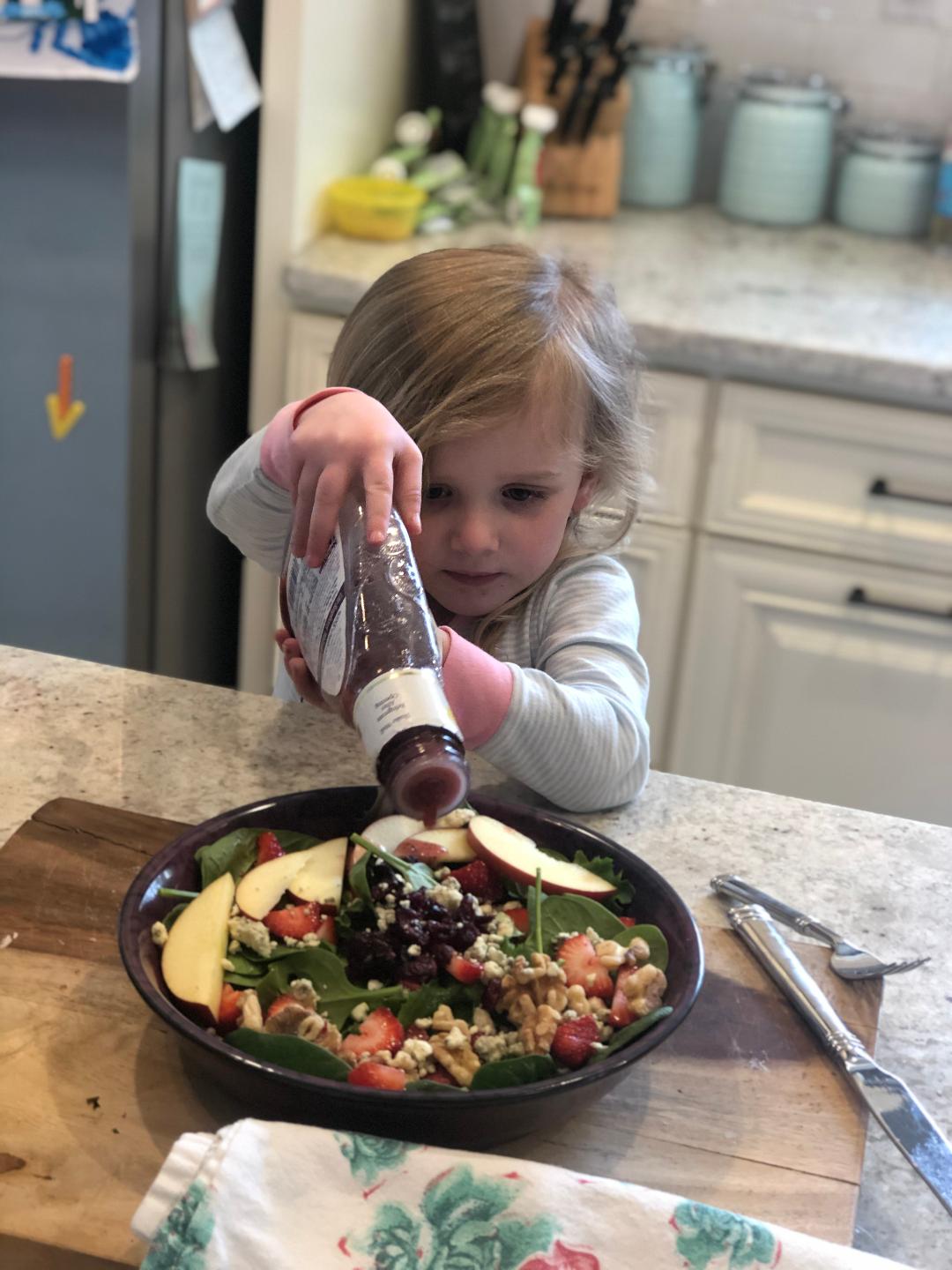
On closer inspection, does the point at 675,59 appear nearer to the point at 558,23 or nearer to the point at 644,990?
the point at 558,23

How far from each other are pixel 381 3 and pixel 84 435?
82cm

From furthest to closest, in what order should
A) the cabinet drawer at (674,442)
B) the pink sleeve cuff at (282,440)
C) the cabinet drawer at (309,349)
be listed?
the cabinet drawer at (309,349) → the cabinet drawer at (674,442) → the pink sleeve cuff at (282,440)

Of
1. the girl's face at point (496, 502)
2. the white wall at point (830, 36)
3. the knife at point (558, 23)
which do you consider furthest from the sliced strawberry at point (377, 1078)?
the white wall at point (830, 36)

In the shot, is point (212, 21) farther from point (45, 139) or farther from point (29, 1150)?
point (29, 1150)

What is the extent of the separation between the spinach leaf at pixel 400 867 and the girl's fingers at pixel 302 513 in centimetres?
17

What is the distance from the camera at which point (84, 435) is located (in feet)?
6.47

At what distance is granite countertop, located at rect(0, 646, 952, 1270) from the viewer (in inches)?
35.5

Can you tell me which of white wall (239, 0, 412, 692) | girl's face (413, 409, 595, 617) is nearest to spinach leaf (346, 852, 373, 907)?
girl's face (413, 409, 595, 617)

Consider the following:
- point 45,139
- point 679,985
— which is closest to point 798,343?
point 45,139

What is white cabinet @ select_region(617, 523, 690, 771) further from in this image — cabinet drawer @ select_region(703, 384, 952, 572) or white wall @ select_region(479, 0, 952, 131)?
white wall @ select_region(479, 0, 952, 131)

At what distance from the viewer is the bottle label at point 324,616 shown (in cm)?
77

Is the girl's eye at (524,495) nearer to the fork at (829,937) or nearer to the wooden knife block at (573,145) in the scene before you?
the fork at (829,937)

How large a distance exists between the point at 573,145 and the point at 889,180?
53cm

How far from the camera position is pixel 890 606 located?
77.5 inches
